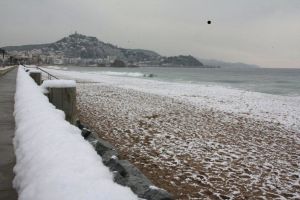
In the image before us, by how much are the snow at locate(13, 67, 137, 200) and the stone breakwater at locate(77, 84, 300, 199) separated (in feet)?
10.7

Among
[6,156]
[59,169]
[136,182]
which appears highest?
[59,169]

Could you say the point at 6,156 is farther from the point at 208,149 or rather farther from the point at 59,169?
the point at 208,149

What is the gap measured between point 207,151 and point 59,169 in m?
7.26

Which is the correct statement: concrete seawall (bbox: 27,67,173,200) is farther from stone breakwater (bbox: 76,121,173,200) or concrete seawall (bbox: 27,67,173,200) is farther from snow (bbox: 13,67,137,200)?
snow (bbox: 13,67,137,200)

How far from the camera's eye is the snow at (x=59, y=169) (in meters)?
2.28

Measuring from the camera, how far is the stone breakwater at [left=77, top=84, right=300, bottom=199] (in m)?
6.79

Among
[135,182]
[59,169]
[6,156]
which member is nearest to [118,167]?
[135,182]

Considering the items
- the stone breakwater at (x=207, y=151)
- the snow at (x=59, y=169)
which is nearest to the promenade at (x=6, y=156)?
the snow at (x=59, y=169)

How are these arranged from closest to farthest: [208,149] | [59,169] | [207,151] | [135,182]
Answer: [59,169] < [135,182] < [207,151] < [208,149]

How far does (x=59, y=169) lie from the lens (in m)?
2.62

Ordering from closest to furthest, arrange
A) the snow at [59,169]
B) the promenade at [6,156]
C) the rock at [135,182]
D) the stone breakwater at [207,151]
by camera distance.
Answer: the snow at [59,169] → the rock at [135,182] → the promenade at [6,156] → the stone breakwater at [207,151]

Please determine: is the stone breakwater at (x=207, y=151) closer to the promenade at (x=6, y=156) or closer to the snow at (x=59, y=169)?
the promenade at (x=6, y=156)

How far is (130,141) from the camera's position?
10195 millimetres

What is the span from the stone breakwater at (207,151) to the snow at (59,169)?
3.27 metres
